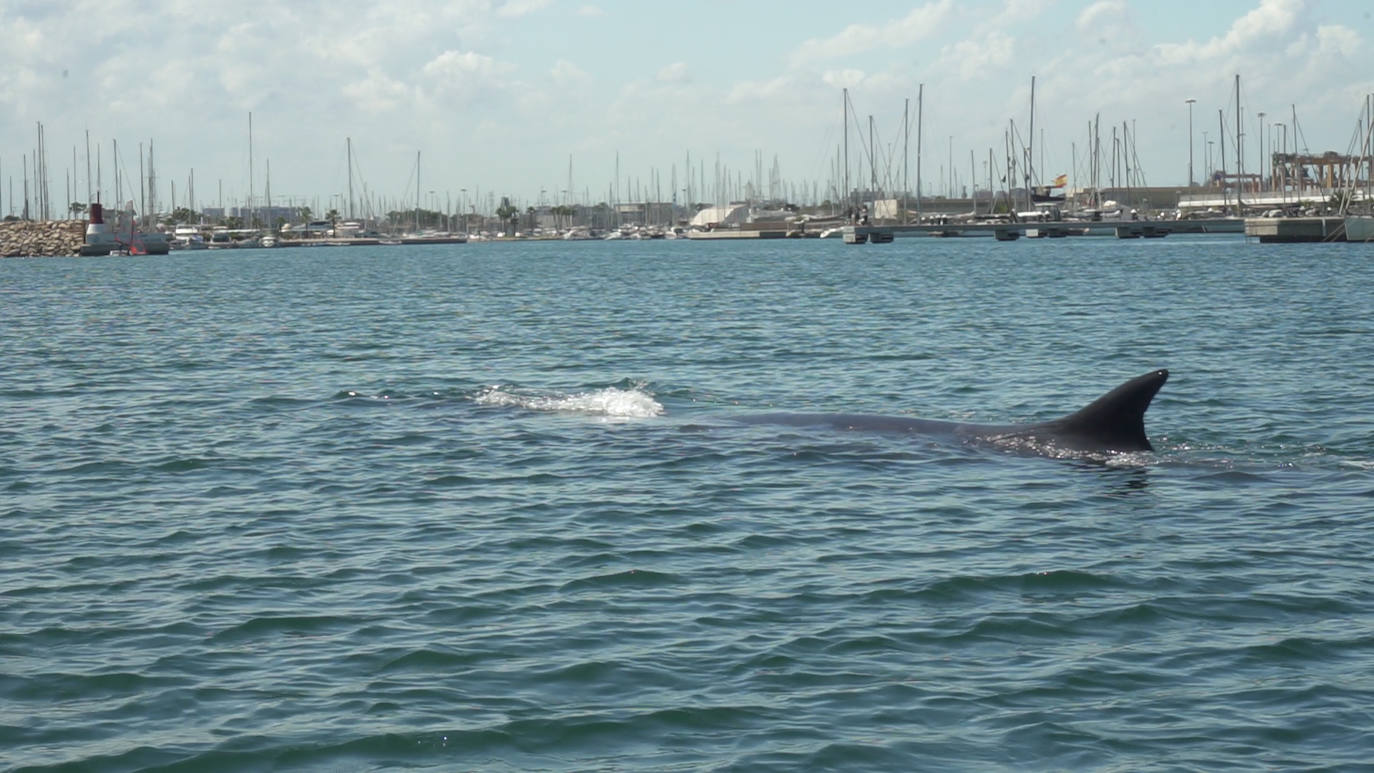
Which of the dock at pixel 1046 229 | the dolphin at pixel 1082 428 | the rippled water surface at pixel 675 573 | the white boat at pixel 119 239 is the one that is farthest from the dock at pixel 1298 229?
the white boat at pixel 119 239

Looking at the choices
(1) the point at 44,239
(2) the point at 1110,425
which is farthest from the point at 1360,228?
(1) the point at 44,239

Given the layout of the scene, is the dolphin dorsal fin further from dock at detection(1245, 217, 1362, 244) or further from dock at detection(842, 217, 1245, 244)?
dock at detection(842, 217, 1245, 244)

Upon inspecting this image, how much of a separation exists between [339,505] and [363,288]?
64616 mm

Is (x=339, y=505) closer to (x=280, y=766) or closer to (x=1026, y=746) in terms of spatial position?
(x=280, y=766)

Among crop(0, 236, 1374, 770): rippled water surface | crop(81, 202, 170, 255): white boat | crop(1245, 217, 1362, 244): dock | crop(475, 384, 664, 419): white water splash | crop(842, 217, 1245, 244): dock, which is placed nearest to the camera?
crop(0, 236, 1374, 770): rippled water surface

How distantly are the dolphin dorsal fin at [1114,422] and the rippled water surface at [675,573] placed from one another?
0.42 metres

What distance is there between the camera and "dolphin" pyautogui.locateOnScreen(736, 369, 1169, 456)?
17125 mm

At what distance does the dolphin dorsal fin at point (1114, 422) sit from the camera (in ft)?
56.3

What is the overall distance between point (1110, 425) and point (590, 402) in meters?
8.89

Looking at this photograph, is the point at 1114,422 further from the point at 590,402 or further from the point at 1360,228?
the point at 1360,228

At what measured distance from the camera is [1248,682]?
32.1 ft

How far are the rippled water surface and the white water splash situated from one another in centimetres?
13

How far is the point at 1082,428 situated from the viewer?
18.1 metres

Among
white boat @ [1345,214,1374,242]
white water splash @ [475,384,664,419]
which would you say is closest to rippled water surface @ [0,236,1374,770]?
white water splash @ [475,384,664,419]
